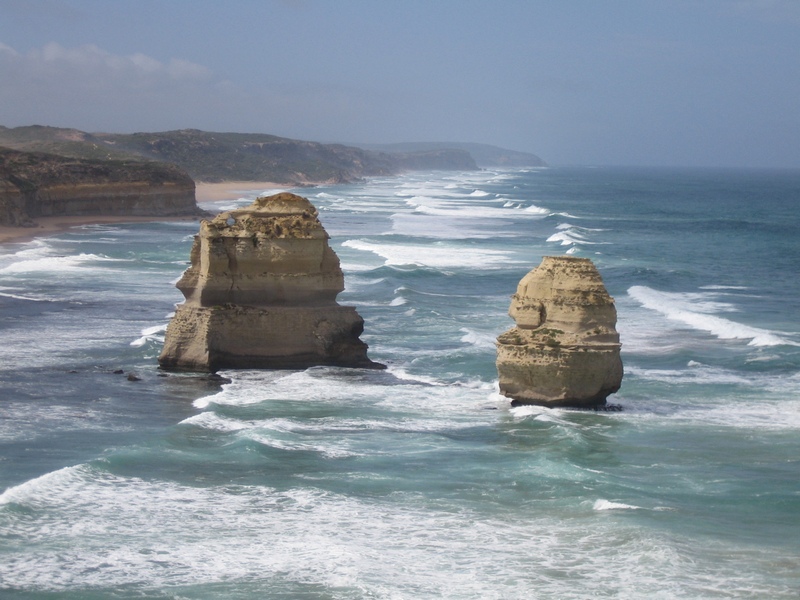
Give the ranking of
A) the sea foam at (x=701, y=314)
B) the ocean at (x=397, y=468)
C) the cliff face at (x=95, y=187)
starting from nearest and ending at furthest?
the ocean at (x=397, y=468)
the sea foam at (x=701, y=314)
the cliff face at (x=95, y=187)

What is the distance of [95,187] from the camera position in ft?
260

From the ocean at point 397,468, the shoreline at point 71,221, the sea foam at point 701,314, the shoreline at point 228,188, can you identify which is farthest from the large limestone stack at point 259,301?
the shoreline at point 228,188

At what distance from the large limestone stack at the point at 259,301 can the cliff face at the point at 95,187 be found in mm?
45180

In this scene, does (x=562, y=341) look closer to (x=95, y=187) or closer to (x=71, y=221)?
(x=71, y=221)

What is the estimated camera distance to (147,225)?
74.4 m

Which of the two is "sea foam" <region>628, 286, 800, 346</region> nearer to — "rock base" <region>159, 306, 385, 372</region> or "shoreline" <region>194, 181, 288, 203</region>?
"rock base" <region>159, 306, 385, 372</region>

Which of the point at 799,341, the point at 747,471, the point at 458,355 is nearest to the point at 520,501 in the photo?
the point at 747,471

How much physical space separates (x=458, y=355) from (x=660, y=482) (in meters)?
11.0

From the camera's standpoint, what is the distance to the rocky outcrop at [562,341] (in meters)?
21.7

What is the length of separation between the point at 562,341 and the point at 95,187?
62192 millimetres

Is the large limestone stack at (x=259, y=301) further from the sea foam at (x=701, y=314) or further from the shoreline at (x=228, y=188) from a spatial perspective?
the shoreline at (x=228, y=188)

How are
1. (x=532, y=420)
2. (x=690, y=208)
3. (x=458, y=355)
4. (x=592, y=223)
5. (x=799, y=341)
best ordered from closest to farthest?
(x=532, y=420) → (x=458, y=355) → (x=799, y=341) → (x=592, y=223) → (x=690, y=208)

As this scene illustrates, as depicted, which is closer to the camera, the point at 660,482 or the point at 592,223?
the point at 660,482

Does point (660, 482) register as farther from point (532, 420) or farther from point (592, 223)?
point (592, 223)
